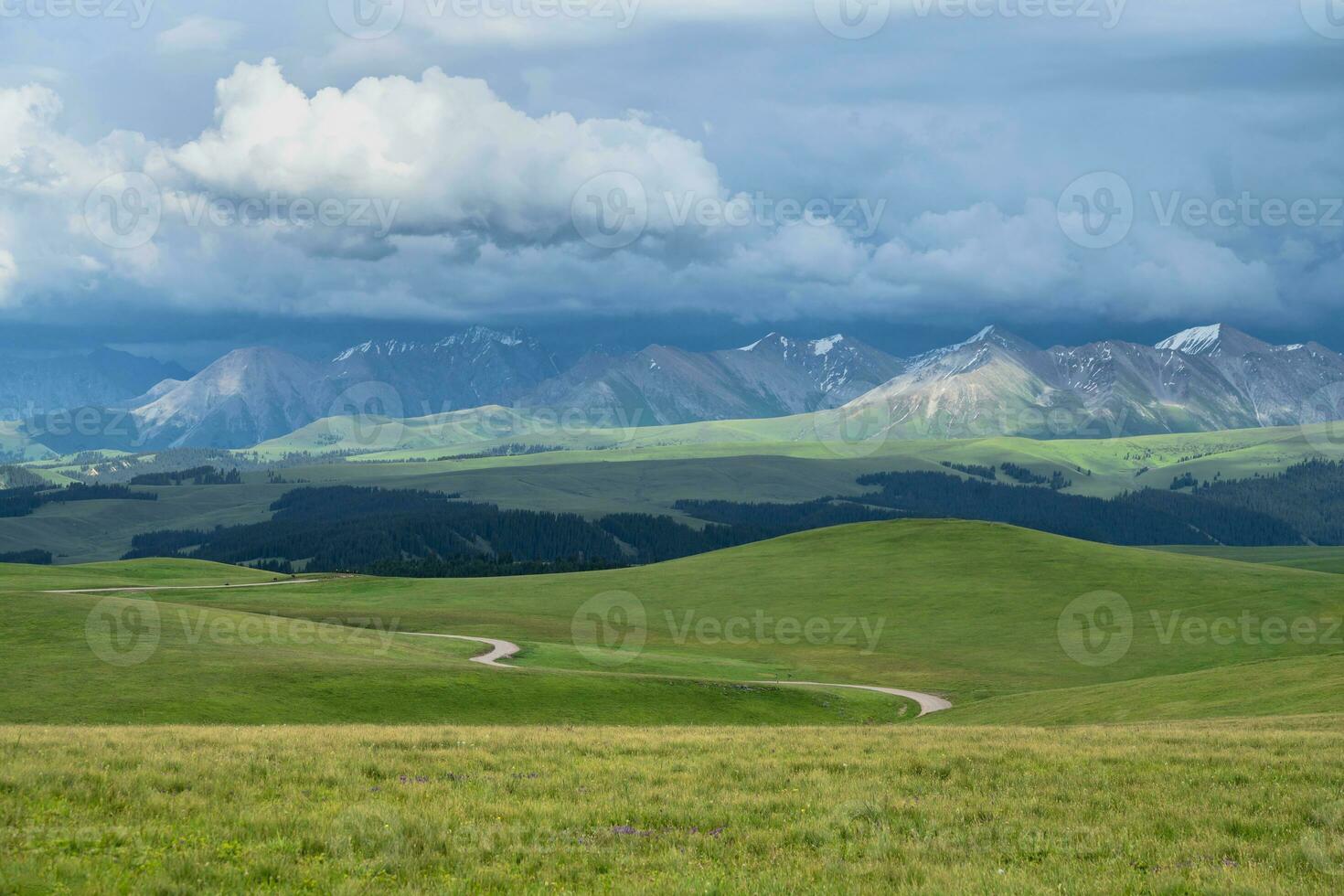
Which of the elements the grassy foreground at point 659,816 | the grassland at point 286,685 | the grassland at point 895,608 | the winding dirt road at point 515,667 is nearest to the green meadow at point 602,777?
the grassy foreground at point 659,816

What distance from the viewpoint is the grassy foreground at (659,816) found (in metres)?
13.6

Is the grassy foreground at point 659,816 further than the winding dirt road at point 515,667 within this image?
No

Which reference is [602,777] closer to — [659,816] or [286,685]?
[659,816]

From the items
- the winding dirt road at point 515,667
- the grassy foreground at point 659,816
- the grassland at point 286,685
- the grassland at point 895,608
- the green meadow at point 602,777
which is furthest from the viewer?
the grassland at point 895,608

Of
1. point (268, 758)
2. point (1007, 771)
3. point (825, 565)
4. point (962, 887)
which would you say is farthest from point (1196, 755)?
point (825, 565)

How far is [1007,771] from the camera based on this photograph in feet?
71.4

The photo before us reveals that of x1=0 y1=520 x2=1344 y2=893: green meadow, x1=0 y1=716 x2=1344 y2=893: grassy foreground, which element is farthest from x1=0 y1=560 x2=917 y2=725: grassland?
x1=0 y1=716 x2=1344 y2=893: grassy foreground

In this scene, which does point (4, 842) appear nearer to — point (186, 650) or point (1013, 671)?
point (186, 650)

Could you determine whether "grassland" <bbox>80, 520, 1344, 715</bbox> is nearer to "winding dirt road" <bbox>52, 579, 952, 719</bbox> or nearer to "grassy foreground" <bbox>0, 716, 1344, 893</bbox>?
"winding dirt road" <bbox>52, 579, 952, 719</bbox>

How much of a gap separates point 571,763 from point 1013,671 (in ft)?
271

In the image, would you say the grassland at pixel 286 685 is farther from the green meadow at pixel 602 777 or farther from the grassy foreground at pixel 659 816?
the grassy foreground at pixel 659 816

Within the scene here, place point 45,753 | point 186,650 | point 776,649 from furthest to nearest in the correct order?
point 776,649 → point 186,650 → point 45,753

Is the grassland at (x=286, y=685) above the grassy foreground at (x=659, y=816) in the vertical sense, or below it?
below

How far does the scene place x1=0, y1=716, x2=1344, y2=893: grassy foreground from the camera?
13570 mm
